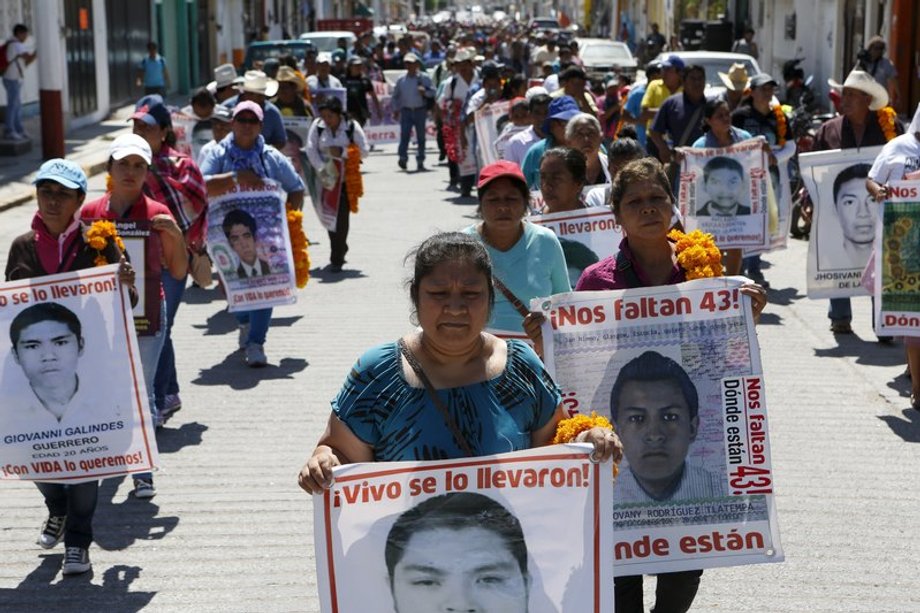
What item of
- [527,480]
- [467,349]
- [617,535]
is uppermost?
[467,349]

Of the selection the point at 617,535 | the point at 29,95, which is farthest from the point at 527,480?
the point at 29,95

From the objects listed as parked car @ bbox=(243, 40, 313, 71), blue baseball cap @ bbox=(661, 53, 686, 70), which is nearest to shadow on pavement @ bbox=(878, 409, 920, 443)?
blue baseball cap @ bbox=(661, 53, 686, 70)

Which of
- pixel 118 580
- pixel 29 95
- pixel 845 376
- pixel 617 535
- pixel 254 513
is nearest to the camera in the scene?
pixel 617 535

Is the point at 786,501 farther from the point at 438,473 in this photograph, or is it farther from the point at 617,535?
the point at 438,473

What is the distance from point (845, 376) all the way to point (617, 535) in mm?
6043

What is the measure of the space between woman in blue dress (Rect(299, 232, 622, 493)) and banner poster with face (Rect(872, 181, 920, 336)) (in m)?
5.87

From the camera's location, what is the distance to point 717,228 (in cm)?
1312

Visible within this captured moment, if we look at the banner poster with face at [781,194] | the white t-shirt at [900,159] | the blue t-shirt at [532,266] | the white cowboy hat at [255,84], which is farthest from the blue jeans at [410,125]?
the blue t-shirt at [532,266]

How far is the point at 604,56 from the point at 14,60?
60.3 ft

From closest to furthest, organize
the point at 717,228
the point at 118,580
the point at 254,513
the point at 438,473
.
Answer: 1. the point at 438,473
2. the point at 118,580
3. the point at 254,513
4. the point at 717,228

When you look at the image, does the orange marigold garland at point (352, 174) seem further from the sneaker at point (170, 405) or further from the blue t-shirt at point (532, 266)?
the blue t-shirt at point (532, 266)

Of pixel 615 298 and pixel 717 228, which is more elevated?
pixel 615 298

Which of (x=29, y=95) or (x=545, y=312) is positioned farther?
(x=29, y=95)

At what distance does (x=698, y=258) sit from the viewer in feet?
18.0
